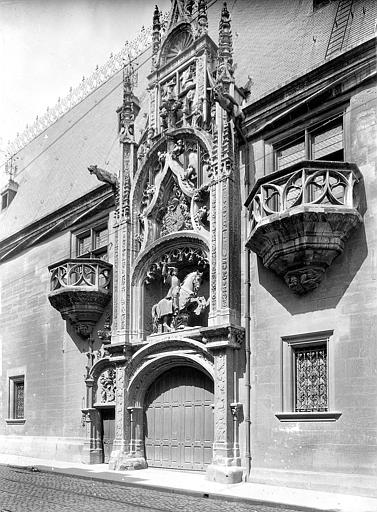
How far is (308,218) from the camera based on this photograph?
13.1 m

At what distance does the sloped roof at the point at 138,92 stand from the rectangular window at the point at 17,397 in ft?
19.7

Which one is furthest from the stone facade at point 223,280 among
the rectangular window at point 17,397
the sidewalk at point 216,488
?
the rectangular window at point 17,397

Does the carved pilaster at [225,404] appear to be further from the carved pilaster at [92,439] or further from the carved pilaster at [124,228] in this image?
the carved pilaster at [92,439]

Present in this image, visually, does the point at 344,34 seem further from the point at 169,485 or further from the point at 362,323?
the point at 169,485

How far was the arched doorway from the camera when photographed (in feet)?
52.8

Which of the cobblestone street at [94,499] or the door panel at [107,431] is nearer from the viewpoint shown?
the cobblestone street at [94,499]

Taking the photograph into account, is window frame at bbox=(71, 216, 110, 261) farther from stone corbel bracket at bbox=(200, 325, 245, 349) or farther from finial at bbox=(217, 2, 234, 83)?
finial at bbox=(217, 2, 234, 83)

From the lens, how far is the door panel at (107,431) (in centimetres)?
1873

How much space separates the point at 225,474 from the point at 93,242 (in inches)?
386

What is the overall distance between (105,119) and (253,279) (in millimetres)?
12674

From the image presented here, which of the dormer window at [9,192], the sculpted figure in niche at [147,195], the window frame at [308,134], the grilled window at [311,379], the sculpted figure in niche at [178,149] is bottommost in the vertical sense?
the grilled window at [311,379]

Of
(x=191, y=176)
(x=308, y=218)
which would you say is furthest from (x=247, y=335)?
(x=191, y=176)

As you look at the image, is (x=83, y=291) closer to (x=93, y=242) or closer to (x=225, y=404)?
(x=93, y=242)

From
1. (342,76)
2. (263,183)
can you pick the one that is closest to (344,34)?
(342,76)
